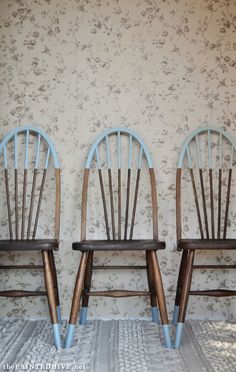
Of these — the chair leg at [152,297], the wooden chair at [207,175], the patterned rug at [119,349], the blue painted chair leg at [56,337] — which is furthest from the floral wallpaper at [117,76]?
the blue painted chair leg at [56,337]

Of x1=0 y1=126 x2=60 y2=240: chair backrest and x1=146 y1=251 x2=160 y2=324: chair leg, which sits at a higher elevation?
x1=0 y1=126 x2=60 y2=240: chair backrest

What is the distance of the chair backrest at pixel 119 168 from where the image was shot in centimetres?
213

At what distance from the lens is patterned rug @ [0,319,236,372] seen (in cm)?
153

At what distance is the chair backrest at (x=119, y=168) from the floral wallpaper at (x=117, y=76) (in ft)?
0.22

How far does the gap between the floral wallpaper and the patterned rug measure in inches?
13.4

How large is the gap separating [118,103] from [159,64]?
0.29m

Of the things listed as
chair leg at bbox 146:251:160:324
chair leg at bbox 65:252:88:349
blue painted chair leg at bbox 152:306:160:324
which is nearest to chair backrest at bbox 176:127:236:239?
chair leg at bbox 146:251:160:324

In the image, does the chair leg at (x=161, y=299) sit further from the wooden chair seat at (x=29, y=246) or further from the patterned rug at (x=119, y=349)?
the wooden chair seat at (x=29, y=246)

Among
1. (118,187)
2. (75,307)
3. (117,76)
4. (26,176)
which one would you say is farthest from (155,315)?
(117,76)

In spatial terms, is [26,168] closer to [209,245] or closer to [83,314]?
[83,314]

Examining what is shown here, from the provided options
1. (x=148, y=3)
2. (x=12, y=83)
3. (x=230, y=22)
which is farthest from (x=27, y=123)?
(x=230, y=22)

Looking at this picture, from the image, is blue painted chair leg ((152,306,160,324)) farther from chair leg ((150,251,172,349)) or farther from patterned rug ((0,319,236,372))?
chair leg ((150,251,172,349))

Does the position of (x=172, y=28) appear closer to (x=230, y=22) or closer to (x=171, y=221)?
(x=230, y=22)

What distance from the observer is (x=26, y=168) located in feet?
7.00
